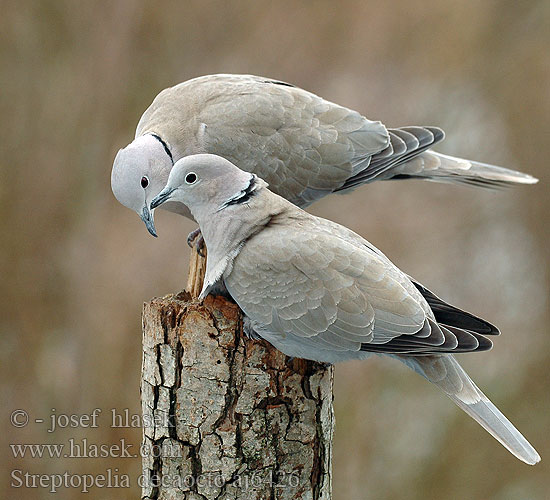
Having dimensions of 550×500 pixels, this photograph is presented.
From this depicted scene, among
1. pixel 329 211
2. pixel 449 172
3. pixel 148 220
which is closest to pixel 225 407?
pixel 148 220

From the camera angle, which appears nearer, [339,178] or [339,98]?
[339,178]

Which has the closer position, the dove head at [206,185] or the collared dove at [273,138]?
the dove head at [206,185]

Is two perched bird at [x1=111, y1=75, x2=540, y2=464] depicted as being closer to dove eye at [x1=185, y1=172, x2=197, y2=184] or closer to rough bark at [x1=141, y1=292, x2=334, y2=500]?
dove eye at [x1=185, y1=172, x2=197, y2=184]

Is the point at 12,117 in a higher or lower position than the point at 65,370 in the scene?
higher

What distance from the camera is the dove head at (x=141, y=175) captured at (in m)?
2.81

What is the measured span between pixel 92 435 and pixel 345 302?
2.88 m

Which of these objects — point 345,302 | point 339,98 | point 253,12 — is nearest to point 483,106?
point 339,98

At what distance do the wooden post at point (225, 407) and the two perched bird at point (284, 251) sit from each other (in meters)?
0.10

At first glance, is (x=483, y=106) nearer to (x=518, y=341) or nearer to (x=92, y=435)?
(x=518, y=341)

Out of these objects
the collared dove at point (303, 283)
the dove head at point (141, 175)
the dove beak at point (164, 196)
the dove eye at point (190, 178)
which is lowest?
the collared dove at point (303, 283)

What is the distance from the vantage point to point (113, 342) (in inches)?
194

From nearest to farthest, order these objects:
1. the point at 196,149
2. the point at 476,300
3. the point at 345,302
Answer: the point at 345,302 < the point at 196,149 < the point at 476,300

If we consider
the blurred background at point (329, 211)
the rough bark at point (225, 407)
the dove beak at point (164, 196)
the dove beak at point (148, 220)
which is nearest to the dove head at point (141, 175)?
the dove beak at point (148, 220)

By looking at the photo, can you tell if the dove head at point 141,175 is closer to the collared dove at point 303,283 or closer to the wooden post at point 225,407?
the collared dove at point 303,283
